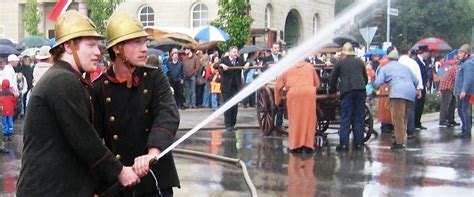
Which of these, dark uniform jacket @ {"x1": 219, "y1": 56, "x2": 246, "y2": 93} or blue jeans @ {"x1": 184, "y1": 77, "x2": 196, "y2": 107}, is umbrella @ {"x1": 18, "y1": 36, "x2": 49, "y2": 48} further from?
dark uniform jacket @ {"x1": 219, "y1": 56, "x2": 246, "y2": 93}

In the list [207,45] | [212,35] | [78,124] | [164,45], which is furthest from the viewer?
[207,45]

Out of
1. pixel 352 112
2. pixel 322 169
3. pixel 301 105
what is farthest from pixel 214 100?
pixel 322 169

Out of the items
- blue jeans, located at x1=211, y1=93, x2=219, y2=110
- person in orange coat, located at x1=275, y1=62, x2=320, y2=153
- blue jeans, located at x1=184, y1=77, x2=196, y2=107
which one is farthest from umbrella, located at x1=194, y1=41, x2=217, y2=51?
person in orange coat, located at x1=275, y1=62, x2=320, y2=153

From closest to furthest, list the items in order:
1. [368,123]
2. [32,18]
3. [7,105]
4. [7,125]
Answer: [7,105] → [368,123] → [7,125] → [32,18]

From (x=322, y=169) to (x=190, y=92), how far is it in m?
12.4

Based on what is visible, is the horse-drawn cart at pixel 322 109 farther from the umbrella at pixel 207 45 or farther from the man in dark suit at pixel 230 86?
the umbrella at pixel 207 45

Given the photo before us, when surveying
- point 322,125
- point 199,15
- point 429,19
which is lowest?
point 322,125

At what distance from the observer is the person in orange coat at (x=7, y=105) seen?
12.7m

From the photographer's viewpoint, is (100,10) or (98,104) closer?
(98,104)

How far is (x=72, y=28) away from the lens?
386 cm

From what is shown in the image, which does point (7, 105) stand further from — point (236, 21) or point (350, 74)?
point (236, 21)

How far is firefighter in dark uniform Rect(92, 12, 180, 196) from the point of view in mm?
4305

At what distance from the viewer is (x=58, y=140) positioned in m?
3.72

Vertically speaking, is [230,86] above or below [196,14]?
below
